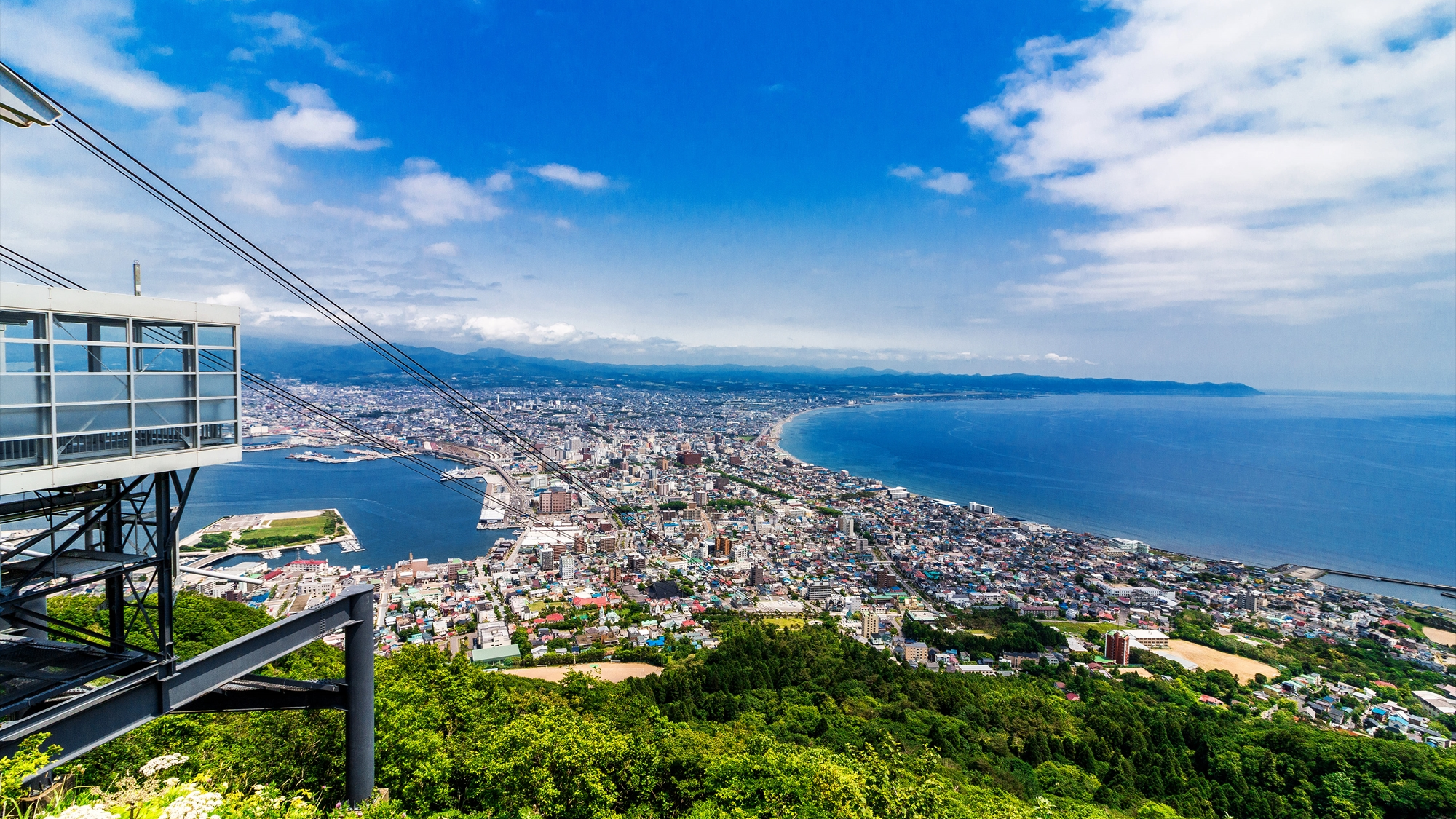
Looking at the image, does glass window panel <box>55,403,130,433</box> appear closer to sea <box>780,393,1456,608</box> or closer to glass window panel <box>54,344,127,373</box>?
glass window panel <box>54,344,127,373</box>

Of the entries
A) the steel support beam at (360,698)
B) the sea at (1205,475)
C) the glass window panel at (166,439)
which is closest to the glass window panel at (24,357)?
the glass window panel at (166,439)

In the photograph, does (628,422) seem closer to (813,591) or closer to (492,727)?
(813,591)

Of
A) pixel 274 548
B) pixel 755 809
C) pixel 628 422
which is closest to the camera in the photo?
pixel 755 809

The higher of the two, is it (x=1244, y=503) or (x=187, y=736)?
(x=187, y=736)

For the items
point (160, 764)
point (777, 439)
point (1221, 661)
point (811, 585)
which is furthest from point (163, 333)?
point (777, 439)

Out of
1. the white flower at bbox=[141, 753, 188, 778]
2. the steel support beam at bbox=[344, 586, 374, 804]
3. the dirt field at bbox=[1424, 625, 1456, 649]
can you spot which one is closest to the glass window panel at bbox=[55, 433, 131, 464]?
the steel support beam at bbox=[344, 586, 374, 804]

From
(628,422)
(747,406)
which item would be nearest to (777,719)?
(628,422)

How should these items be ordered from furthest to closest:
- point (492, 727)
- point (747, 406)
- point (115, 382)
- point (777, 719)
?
point (747, 406) → point (777, 719) → point (492, 727) → point (115, 382)
